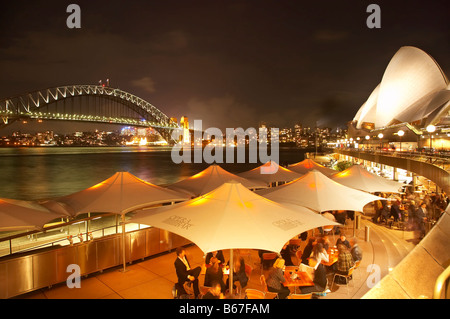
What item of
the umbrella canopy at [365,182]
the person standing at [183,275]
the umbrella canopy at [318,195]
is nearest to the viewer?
the person standing at [183,275]

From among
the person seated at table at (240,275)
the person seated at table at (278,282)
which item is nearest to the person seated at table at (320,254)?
the person seated at table at (278,282)

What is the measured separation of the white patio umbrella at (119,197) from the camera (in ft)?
22.6

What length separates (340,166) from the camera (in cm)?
2528

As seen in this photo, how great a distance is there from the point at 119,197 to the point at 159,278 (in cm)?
210

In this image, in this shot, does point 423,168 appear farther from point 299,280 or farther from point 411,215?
point 299,280

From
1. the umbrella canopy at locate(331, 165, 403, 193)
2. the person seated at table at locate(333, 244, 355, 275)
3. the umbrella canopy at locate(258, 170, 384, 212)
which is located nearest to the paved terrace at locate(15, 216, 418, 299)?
the person seated at table at locate(333, 244, 355, 275)

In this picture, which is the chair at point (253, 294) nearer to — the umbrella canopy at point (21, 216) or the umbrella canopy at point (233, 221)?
the umbrella canopy at point (233, 221)

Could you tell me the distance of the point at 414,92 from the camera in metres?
40.8

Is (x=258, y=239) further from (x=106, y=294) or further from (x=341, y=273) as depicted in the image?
(x=106, y=294)

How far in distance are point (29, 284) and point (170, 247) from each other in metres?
3.26

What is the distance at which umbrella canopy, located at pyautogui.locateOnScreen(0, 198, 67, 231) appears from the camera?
540 centimetres

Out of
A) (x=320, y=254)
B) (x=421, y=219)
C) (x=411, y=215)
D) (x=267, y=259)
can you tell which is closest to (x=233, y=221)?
(x=320, y=254)

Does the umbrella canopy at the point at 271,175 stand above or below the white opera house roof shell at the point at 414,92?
below

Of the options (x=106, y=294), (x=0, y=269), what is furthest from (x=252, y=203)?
(x=0, y=269)
